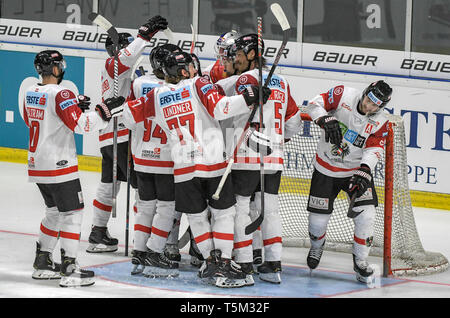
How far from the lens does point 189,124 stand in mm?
6066

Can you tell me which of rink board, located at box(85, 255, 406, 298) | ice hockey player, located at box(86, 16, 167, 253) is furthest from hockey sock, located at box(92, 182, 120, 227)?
rink board, located at box(85, 255, 406, 298)

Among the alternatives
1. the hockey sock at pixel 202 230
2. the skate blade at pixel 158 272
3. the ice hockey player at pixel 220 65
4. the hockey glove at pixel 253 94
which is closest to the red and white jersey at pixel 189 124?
the hockey glove at pixel 253 94

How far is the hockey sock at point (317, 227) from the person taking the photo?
6539 millimetres

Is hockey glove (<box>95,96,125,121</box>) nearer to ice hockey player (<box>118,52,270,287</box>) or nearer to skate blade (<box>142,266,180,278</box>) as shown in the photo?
ice hockey player (<box>118,52,270,287</box>)

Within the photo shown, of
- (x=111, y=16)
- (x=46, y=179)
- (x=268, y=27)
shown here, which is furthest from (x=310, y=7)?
(x=46, y=179)

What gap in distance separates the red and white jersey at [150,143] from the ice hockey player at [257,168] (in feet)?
1.48

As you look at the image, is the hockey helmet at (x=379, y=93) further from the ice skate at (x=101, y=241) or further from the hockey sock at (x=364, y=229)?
the ice skate at (x=101, y=241)

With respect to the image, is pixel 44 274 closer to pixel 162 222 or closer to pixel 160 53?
pixel 162 222

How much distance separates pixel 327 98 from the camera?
645 centimetres

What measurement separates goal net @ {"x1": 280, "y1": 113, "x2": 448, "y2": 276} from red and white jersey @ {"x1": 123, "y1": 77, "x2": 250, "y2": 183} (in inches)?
39.9

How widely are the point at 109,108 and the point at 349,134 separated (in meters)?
1.53

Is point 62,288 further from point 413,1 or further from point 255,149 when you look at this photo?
point 413,1
